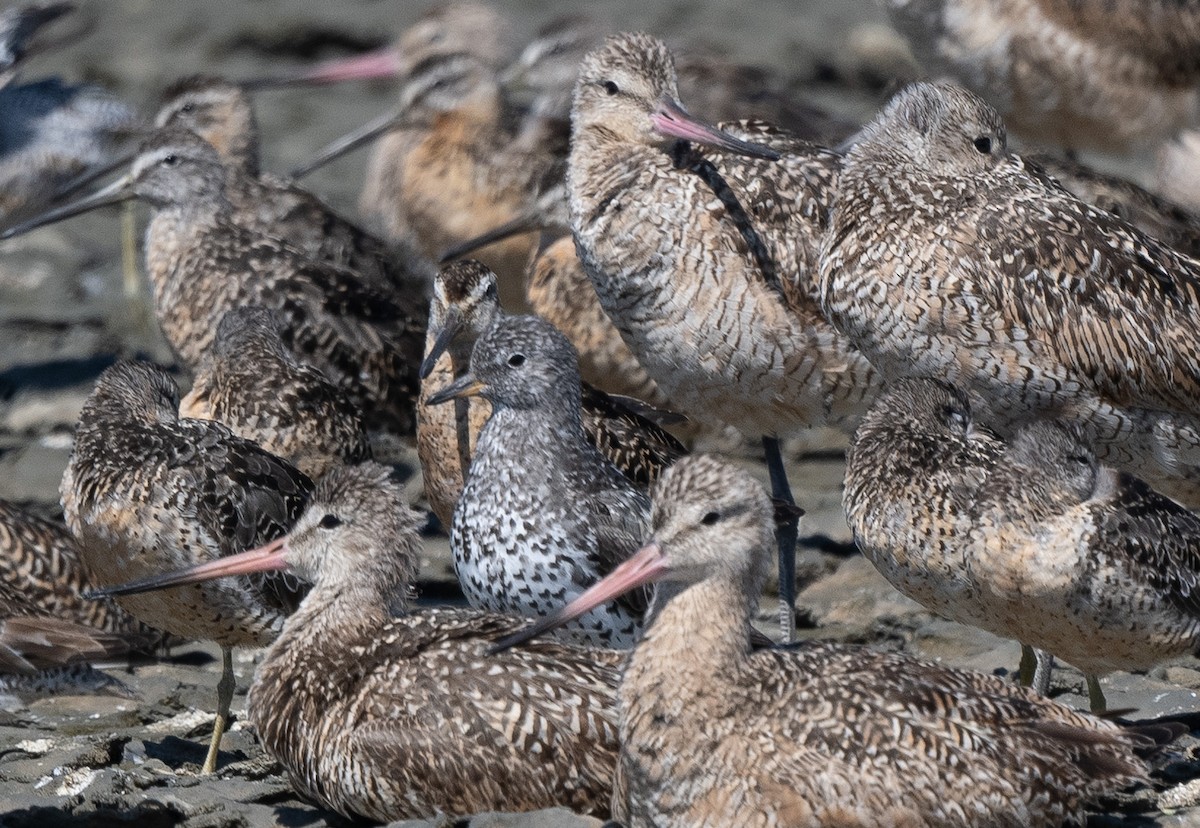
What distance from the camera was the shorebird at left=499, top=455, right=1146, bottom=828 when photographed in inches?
183

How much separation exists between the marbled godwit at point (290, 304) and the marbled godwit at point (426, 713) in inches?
106

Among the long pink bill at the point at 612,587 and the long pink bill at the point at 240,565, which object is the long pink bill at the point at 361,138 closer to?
the long pink bill at the point at 240,565

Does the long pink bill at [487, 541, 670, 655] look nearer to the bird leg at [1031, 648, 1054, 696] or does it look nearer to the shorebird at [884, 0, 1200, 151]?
the bird leg at [1031, 648, 1054, 696]

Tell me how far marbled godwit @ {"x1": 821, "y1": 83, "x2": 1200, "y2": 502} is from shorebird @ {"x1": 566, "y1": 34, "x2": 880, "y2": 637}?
329mm

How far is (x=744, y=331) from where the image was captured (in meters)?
Result: 6.93

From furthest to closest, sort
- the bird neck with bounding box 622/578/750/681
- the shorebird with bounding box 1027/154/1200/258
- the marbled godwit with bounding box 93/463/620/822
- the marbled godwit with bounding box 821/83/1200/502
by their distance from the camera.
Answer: the shorebird with bounding box 1027/154/1200/258 → the marbled godwit with bounding box 821/83/1200/502 → the marbled godwit with bounding box 93/463/620/822 → the bird neck with bounding box 622/578/750/681

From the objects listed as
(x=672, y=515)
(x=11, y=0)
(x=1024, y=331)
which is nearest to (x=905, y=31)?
(x=1024, y=331)

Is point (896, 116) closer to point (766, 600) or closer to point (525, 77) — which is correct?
point (766, 600)

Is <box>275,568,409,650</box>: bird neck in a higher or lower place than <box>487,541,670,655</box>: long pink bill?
lower

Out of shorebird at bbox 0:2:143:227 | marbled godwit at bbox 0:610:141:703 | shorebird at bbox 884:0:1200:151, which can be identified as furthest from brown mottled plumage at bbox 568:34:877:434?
shorebird at bbox 0:2:143:227

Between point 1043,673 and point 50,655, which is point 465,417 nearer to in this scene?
point 50,655

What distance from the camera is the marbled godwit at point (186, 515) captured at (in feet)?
20.5

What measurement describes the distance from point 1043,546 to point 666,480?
1.10 m

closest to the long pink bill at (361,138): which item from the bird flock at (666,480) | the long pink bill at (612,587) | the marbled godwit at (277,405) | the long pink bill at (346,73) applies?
the long pink bill at (346,73)
